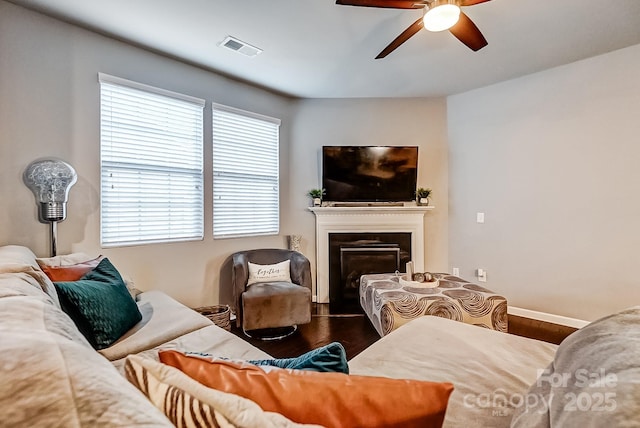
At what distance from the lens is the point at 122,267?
8.98ft

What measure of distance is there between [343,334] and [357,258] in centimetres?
119

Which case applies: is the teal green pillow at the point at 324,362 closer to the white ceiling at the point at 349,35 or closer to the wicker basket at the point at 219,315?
the wicker basket at the point at 219,315

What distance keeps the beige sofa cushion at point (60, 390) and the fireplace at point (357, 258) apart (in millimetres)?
3584

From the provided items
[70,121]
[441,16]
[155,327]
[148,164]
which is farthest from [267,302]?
[441,16]

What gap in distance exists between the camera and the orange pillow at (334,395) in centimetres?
62

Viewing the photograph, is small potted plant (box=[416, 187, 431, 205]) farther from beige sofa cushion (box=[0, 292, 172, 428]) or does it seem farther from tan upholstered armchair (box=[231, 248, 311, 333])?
beige sofa cushion (box=[0, 292, 172, 428])

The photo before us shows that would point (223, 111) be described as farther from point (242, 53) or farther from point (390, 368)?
point (390, 368)

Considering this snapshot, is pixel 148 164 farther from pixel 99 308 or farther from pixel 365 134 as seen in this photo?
pixel 365 134

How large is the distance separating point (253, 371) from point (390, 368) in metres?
0.71

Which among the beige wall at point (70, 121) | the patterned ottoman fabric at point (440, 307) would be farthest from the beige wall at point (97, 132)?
the patterned ottoman fabric at point (440, 307)

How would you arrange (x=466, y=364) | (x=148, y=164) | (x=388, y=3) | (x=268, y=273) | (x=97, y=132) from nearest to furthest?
(x=466, y=364)
(x=388, y=3)
(x=97, y=132)
(x=148, y=164)
(x=268, y=273)

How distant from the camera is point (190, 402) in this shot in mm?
546

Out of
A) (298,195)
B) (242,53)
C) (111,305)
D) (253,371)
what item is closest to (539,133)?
(298,195)

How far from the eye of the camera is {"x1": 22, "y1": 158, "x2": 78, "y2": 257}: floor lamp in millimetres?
2219
